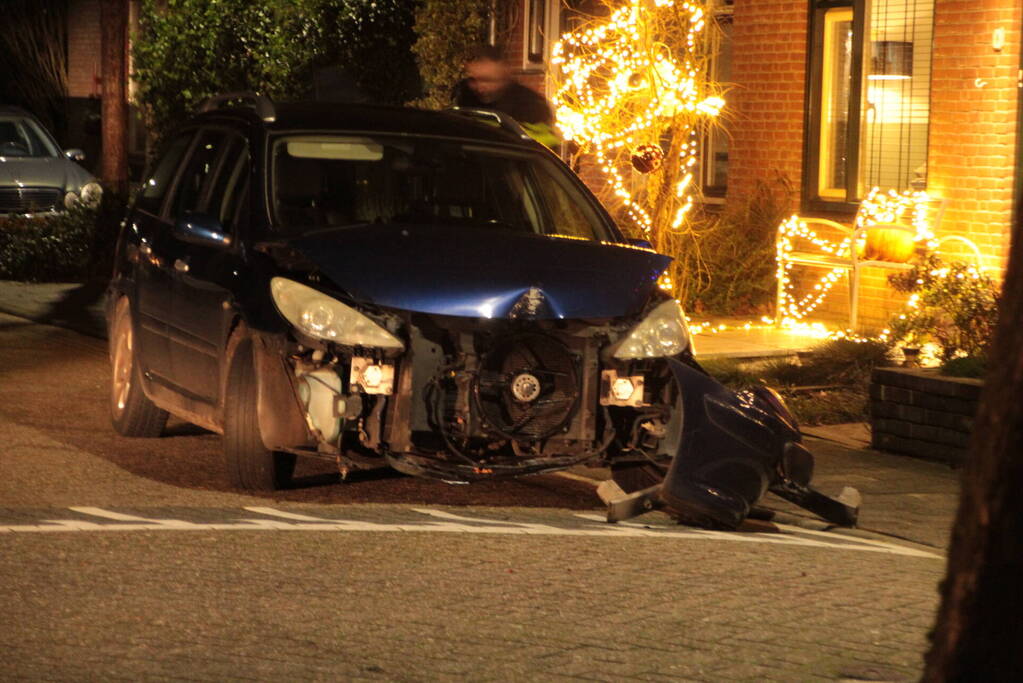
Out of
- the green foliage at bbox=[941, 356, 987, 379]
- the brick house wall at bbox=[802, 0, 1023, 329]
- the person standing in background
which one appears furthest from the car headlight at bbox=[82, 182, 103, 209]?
the green foliage at bbox=[941, 356, 987, 379]

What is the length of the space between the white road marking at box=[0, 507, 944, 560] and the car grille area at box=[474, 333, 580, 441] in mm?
424

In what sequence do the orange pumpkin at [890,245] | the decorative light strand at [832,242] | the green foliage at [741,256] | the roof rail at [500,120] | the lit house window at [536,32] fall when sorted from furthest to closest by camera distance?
the lit house window at [536,32] → the green foliage at [741,256] → the decorative light strand at [832,242] → the orange pumpkin at [890,245] → the roof rail at [500,120]

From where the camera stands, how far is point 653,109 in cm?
1541

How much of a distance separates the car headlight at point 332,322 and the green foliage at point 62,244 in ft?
39.5

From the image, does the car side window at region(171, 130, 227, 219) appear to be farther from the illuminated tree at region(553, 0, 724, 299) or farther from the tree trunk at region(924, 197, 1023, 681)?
the tree trunk at region(924, 197, 1023, 681)

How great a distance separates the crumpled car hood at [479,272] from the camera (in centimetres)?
801

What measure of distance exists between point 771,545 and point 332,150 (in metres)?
3.04

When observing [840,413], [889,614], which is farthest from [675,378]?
[840,413]

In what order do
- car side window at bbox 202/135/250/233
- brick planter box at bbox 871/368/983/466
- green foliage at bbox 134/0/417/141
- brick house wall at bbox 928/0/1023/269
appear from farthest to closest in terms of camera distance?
green foliage at bbox 134/0/417/141 < brick house wall at bbox 928/0/1023/269 < brick planter box at bbox 871/368/983/466 < car side window at bbox 202/135/250/233

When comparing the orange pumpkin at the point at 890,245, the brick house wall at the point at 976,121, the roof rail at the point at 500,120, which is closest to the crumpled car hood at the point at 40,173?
the orange pumpkin at the point at 890,245

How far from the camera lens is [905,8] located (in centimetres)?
1517

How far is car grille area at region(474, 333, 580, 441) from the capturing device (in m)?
8.05

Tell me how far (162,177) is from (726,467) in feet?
13.0

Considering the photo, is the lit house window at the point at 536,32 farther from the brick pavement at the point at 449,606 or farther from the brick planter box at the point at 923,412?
the brick pavement at the point at 449,606
